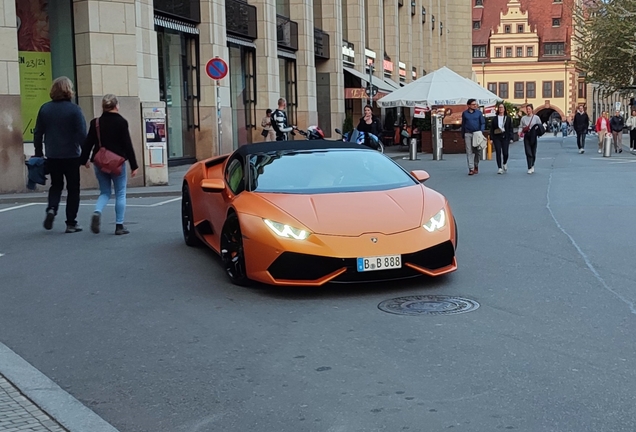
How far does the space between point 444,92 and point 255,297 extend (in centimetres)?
2625

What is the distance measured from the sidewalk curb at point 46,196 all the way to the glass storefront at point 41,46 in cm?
266

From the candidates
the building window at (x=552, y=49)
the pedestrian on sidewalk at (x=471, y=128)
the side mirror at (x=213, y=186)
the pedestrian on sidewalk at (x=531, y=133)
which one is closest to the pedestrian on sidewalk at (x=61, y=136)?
the side mirror at (x=213, y=186)

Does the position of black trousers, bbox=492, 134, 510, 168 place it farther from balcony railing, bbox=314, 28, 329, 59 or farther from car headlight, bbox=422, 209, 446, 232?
balcony railing, bbox=314, 28, 329, 59

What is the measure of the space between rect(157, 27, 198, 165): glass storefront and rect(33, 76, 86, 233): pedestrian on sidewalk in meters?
14.3

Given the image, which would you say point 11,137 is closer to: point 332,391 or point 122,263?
point 122,263

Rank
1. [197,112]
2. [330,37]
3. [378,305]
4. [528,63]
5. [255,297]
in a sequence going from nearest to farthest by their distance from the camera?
[378,305] → [255,297] → [197,112] → [330,37] → [528,63]

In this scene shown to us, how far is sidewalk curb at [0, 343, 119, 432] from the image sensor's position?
4.34 metres

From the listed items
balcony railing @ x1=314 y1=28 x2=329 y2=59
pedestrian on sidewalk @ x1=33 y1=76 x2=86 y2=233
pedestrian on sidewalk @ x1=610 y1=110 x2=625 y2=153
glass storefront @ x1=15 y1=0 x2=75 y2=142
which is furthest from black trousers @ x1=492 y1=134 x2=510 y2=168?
balcony railing @ x1=314 y1=28 x2=329 y2=59

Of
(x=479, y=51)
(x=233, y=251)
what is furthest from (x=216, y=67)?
(x=479, y=51)

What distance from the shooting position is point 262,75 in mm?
31047

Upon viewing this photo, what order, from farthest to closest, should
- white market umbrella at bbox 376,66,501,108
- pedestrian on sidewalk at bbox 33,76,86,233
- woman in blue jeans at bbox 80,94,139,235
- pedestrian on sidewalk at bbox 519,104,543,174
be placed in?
white market umbrella at bbox 376,66,501,108 → pedestrian on sidewalk at bbox 519,104,543,174 → pedestrian on sidewalk at bbox 33,76,86,233 → woman in blue jeans at bbox 80,94,139,235

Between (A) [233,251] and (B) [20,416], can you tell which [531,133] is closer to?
(A) [233,251]

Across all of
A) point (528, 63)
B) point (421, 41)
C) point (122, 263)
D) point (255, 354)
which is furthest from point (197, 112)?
point (528, 63)

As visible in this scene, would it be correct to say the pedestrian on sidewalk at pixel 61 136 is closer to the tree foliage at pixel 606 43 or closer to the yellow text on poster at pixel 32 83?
the yellow text on poster at pixel 32 83
